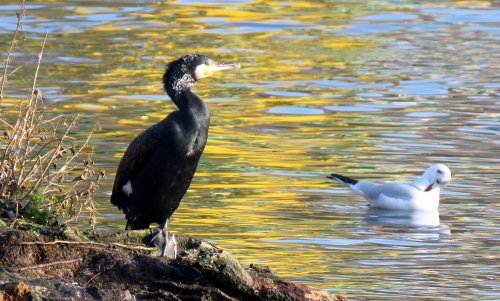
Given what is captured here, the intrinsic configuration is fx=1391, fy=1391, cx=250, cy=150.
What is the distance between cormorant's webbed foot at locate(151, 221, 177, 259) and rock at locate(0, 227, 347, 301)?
107 millimetres

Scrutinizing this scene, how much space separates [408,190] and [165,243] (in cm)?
507

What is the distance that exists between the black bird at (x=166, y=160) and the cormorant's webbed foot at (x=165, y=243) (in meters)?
0.59

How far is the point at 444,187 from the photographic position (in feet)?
42.9

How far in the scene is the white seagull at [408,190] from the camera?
12.0 meters

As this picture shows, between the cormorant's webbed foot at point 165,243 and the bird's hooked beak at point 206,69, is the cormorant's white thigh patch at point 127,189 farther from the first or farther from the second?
the cormorant's webbed foot at point 165,243

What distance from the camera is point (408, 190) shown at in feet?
40.0

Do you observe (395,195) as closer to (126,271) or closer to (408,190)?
(408,190)

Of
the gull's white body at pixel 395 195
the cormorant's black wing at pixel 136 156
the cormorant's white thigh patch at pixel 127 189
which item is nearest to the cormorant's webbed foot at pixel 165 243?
the cormorant's black wing at pixel 136 156

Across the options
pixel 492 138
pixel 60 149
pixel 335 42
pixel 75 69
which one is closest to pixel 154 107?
pixel 75 69

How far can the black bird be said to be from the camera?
26.8 ft

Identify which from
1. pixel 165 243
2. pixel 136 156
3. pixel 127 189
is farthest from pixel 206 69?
pixel 165 243

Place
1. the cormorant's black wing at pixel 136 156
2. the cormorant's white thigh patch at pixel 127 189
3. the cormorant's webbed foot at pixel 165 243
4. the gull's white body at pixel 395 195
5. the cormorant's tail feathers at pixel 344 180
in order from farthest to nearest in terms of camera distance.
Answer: the cormorant's tail feathers at pixel 344 180, the gull's white body at pixel 395 195, the cormorant's white thigh patch at pixel 127 189, the cormorant's black wing at pixel 136 156, the cormorant's webbed foot at pixel 165 243

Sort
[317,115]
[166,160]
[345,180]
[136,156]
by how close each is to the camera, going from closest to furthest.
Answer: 1. [166,160]
2. [136,156]
3. [345,180]
4. [317,115]

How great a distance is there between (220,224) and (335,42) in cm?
1038
